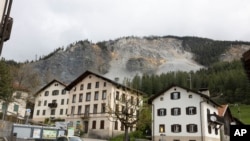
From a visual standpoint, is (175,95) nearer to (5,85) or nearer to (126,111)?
(126,111)

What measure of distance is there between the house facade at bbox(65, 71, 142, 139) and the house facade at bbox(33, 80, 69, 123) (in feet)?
17.9

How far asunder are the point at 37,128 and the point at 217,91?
102613 millimetres

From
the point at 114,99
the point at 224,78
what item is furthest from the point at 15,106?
the point at 224,78

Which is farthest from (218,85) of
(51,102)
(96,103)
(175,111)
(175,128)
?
(175,128)

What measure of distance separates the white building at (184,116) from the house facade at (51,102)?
92.5ft

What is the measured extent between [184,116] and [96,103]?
21.1 m

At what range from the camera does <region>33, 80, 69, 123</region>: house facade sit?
70.4m

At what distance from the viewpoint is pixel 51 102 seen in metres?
72.6

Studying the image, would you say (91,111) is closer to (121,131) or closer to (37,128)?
(121,131)

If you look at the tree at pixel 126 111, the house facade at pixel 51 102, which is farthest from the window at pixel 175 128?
the house facade at pixel 51 102

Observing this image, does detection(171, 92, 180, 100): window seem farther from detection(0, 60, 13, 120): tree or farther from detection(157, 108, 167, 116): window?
detection(0, 60, 13, 120): tree

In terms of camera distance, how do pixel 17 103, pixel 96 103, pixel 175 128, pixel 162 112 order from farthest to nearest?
1. pixel 17 103
2. pixel 96 103
3. pixel 162 112
4. pixel 175 128

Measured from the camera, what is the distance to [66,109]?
69.1 meters

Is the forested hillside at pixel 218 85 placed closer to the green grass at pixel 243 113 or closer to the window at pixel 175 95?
the green grass at pixel 243 113
